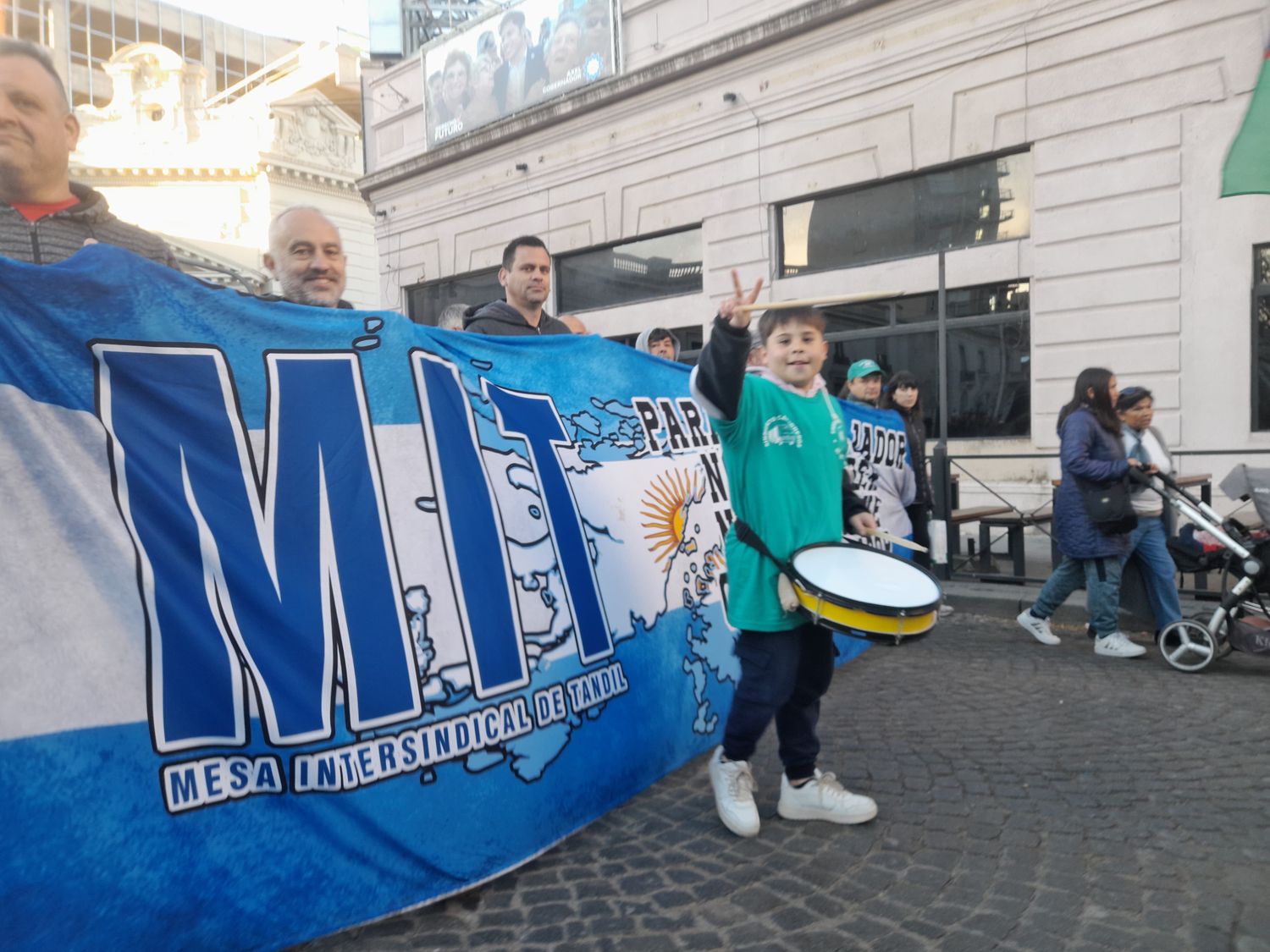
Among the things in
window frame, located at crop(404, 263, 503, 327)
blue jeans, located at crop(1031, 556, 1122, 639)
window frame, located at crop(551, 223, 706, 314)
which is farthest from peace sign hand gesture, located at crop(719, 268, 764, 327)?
window frame, located at crop(404, 263, 503, 327)

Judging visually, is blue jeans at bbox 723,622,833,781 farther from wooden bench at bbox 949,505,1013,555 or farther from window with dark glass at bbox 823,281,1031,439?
window with dark glass at bbox 823,281,1031,439

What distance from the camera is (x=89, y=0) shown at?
1966 inches

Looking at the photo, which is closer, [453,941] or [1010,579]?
[453,941]

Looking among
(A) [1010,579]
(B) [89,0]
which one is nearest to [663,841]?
(A) [1010,579]

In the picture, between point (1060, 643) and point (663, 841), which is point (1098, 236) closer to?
point (1060, 643)

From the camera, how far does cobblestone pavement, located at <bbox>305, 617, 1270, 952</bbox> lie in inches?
100

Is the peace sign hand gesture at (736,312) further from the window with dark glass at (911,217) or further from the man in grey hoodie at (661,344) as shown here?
the window with dark glass at (911,217)

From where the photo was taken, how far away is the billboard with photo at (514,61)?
16.1m

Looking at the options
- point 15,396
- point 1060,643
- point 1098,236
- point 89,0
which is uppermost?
point 89,0

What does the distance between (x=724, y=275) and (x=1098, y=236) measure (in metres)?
5.27

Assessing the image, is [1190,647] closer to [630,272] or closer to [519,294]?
[519,294]

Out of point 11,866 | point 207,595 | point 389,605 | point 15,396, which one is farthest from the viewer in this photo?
point 389,605

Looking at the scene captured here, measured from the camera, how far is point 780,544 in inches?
125

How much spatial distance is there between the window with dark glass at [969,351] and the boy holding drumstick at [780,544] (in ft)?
27.9
